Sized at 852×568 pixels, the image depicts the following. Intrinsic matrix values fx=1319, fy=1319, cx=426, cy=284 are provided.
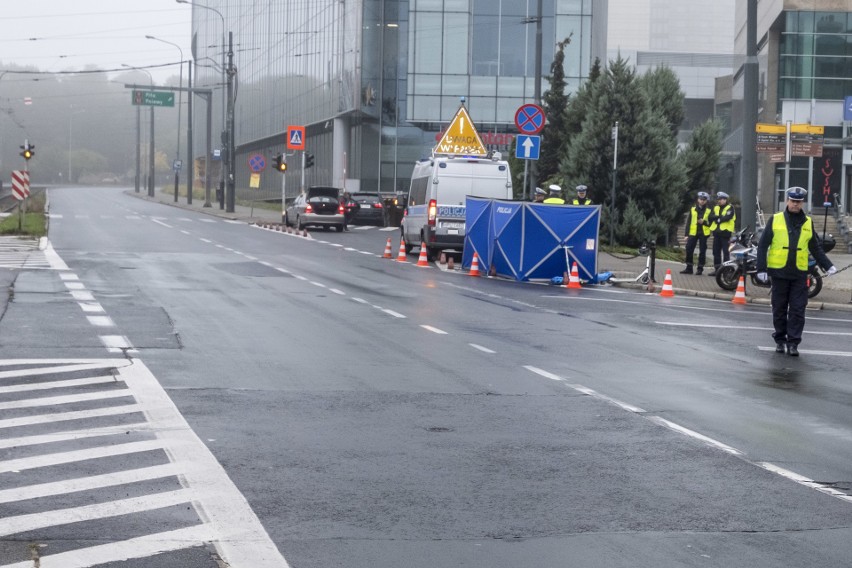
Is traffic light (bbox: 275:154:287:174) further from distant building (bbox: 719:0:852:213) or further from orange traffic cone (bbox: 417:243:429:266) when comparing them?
orange traffic cone (bbox: 417:243:429:266)

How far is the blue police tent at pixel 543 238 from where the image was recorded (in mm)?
25828

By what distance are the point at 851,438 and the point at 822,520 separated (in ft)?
8.87

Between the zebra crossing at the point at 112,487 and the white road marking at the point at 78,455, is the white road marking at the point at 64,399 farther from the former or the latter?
the white road marking at the point at 78,455

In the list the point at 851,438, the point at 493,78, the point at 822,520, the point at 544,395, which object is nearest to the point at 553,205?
the point at 544,395

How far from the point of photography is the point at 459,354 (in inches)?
538

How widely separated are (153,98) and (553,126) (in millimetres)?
37458

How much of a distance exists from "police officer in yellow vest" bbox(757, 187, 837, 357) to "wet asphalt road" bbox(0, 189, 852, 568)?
0.38 meters

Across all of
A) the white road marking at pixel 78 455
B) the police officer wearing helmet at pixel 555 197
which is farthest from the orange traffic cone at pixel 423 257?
the white road marking at pixel 78 455

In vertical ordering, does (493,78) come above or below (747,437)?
above

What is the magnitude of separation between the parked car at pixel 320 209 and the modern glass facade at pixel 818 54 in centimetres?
2355

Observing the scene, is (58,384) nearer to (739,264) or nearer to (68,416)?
(68,416)

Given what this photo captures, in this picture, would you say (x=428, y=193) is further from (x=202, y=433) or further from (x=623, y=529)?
(x=623, y=529)

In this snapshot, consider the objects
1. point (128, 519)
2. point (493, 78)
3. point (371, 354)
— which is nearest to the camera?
point (128, 519)

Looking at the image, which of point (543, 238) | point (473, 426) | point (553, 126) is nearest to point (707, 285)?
point (543, 238)
